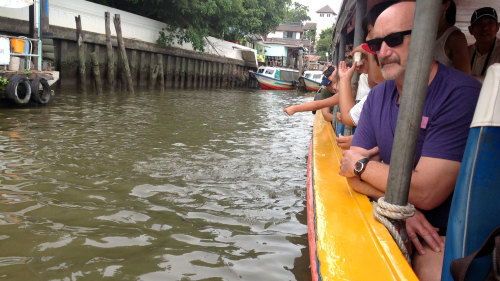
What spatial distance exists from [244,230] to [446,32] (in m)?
1.93

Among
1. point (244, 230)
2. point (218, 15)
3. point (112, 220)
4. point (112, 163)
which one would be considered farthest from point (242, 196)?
point (218, 15)

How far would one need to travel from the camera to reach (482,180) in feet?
3.98

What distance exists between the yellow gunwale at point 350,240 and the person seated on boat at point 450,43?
938 millimetres

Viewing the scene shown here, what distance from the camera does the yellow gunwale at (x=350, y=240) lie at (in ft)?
4.83

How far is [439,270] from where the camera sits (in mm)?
1672

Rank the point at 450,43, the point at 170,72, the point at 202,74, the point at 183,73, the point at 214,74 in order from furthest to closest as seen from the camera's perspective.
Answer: the point at 214,74 → the point at 202,74 → the point at 183,73 → the point at 170,72 → the point at 450,43

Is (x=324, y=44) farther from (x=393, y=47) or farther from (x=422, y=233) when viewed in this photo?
(x=422, y=233)

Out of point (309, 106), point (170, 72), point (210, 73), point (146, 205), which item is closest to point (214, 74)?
point (210, 73)

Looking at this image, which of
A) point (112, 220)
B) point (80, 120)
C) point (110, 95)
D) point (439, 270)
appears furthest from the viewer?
point (110, 95)

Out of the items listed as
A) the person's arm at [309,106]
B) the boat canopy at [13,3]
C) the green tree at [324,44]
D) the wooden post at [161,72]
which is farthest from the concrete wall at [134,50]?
the green tree at [324,44]

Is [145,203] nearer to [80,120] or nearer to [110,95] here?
[80,120]

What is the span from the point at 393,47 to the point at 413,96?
403 millimetres

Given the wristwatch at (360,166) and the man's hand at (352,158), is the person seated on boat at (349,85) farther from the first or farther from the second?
the wristwatch at (360,166)

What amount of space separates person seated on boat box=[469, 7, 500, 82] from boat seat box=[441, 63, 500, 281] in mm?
2438
